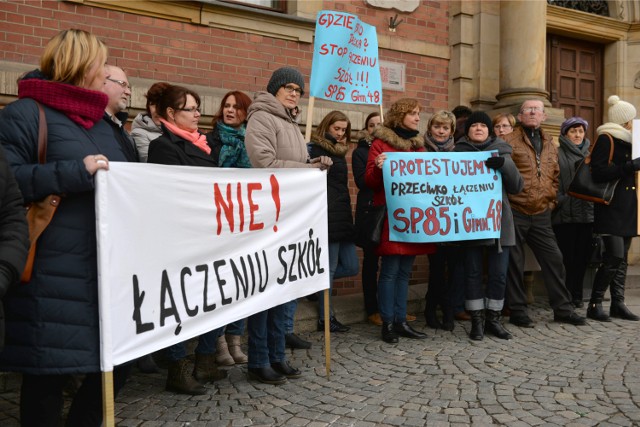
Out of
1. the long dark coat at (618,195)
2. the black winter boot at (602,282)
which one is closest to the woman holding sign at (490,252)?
the long dark coat at (618,195)

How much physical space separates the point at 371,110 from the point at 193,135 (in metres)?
4.02

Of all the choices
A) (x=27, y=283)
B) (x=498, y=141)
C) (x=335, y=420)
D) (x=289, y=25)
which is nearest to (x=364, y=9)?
(x=289, y=25)

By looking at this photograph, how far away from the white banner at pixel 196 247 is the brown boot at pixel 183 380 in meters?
0.67

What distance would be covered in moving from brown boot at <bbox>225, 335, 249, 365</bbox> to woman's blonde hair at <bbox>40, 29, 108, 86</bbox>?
2.52 m

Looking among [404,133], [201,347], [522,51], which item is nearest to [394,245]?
[404,133]

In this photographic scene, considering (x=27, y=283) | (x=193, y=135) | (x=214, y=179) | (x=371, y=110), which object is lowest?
(x=27, y=283)

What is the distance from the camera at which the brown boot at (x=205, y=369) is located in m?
4.05

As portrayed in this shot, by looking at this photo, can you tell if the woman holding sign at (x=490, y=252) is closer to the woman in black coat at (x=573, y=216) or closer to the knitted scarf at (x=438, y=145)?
the knitted scarf at (x=438, y=145)

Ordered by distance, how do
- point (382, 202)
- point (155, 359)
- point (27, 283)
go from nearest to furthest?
point (27, 283)
point (155, 359)
point (382, 202)

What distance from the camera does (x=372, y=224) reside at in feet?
17.3

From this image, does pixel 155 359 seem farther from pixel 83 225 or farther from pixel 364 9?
pixel 364 9

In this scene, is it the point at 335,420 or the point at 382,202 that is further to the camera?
the point at 382,202

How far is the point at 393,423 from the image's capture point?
3383 mm

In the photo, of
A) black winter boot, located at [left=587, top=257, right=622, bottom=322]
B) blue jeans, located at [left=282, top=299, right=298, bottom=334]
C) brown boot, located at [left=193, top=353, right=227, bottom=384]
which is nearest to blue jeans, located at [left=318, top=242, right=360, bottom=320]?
blue jeans, located at [left=282, top=299, right=298, bottom=334]
